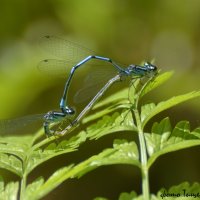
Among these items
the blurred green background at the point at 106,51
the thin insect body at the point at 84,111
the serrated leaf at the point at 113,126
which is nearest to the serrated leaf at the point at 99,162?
the serrated leaf at the point at 113,126

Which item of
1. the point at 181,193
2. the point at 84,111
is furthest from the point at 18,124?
the point at 181,193

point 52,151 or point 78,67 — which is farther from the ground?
point 78,67

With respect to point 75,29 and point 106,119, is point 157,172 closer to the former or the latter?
point 75,29

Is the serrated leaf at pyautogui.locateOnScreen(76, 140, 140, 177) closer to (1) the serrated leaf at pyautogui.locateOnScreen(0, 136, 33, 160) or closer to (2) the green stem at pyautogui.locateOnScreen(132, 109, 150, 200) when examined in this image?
(2) the green stem at pyautogui.locateOnScreen(132, 109, 150, 200)

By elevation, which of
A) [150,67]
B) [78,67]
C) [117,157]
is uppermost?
[78,67]

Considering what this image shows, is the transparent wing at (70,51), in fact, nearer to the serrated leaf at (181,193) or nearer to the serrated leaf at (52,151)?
the serrated leaf at (52,151)

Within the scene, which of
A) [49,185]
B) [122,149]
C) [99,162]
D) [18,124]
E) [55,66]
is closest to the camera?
[49,185]

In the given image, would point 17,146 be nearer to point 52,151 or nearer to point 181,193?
point 52,151
